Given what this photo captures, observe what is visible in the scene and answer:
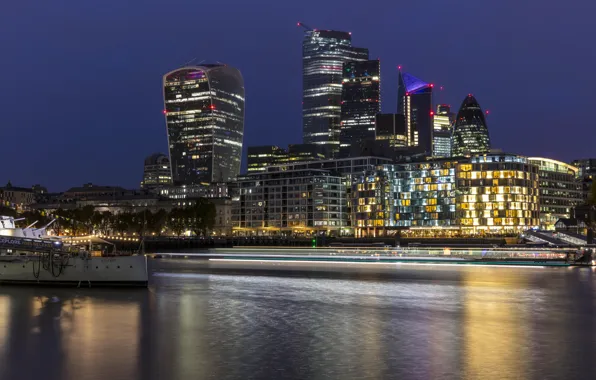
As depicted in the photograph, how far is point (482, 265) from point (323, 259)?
26.4 m

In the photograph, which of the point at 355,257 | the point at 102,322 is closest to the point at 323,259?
the point at 355,257

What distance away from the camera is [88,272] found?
6112cm

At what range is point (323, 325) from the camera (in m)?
37.8

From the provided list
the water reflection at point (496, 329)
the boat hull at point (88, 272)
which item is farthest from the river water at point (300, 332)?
the boat hull at point (88, 272)

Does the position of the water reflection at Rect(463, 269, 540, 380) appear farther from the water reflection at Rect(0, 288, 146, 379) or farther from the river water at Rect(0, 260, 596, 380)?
the water reflection at Rect(0, 288, 146, 379)

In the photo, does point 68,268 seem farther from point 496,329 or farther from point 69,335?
point 496,329

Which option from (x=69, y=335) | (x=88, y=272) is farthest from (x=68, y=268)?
(x=69, y=335)

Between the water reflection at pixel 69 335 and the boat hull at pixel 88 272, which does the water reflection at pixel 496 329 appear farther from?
the boat hull at pixel 88 272

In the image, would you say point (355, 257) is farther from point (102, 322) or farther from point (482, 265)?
point (102, 322)

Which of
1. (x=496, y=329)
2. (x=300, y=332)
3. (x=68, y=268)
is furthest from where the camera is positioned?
(x=68, y=268)

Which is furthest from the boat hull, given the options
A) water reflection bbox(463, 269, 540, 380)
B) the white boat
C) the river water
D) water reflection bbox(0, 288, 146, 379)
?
water reflection bbox(463, 269, 540, 380)

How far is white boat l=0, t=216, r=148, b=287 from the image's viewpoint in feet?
199

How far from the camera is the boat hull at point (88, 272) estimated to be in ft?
199

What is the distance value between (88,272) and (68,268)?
1.93 metres
